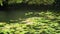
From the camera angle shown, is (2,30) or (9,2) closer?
(2,30)

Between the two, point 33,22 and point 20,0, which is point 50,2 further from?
point 33,22

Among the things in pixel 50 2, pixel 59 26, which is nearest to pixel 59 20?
pixel 59 26

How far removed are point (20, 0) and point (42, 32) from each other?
501 inches

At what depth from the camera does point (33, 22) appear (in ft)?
37.4

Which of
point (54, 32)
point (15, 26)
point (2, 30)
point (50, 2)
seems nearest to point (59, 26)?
point (54, 32)

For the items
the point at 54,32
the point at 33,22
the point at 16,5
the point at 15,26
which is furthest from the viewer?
the point at 16,5

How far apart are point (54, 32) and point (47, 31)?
1.28 feet

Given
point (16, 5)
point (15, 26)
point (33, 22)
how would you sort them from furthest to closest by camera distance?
point (16, 5) → point (33, 22) → point (15, 26)

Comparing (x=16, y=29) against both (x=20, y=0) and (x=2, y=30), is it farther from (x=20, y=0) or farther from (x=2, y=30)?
(x=20, y=0)

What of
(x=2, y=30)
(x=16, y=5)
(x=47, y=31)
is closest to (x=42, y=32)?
(x=47, y=31)

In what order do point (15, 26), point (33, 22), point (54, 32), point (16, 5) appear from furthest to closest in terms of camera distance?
point (16, 5) → point (33, 22) → point (15, 26) → point (54, 32)

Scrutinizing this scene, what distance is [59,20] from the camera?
39.8 ft

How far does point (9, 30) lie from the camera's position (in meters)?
9.80

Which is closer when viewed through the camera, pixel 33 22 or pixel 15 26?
pixel 15 26
